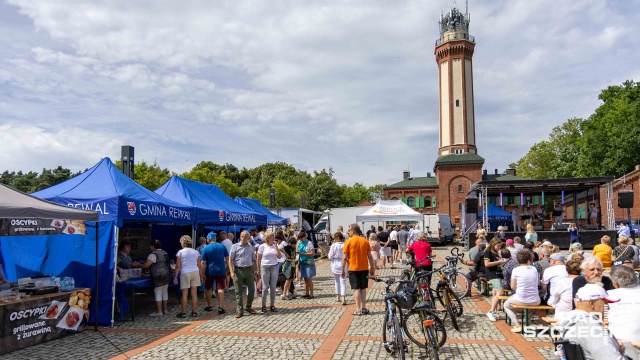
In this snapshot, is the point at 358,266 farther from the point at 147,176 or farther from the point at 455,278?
the point at 147,176

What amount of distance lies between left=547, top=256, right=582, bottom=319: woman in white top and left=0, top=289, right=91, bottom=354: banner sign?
7706mm

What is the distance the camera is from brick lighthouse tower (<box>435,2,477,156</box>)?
58406 millimetres

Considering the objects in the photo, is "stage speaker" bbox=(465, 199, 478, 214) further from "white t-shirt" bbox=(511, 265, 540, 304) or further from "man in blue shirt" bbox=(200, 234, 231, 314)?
"white t-shirt" bbox=(511, 265, 540, 304)

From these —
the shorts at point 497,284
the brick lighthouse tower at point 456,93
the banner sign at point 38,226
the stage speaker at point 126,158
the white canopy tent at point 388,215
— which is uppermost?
the brick lighthouse tower at point 456,93

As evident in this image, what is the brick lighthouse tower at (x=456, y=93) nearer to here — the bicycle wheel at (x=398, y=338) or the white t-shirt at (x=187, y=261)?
the white t-shirt at (x=187, y=261)

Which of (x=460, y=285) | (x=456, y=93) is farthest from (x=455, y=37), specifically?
(x=460, y=285)

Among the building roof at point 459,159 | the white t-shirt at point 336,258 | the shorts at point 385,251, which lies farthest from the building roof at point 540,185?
the building roof at point 459,159

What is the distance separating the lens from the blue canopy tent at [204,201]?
12789 mm

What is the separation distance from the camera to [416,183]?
68.8 m

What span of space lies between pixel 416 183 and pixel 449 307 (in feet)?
203

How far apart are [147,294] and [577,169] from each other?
4655cm

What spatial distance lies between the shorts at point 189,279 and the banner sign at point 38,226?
Answer: 2.12 meters

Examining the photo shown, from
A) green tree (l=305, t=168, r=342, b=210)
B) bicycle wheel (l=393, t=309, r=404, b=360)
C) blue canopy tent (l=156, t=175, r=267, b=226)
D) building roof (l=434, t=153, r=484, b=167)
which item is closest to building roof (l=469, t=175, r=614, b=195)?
blue canopy tent (l=156, t=175, r=267, b=226)

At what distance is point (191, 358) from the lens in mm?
6535
